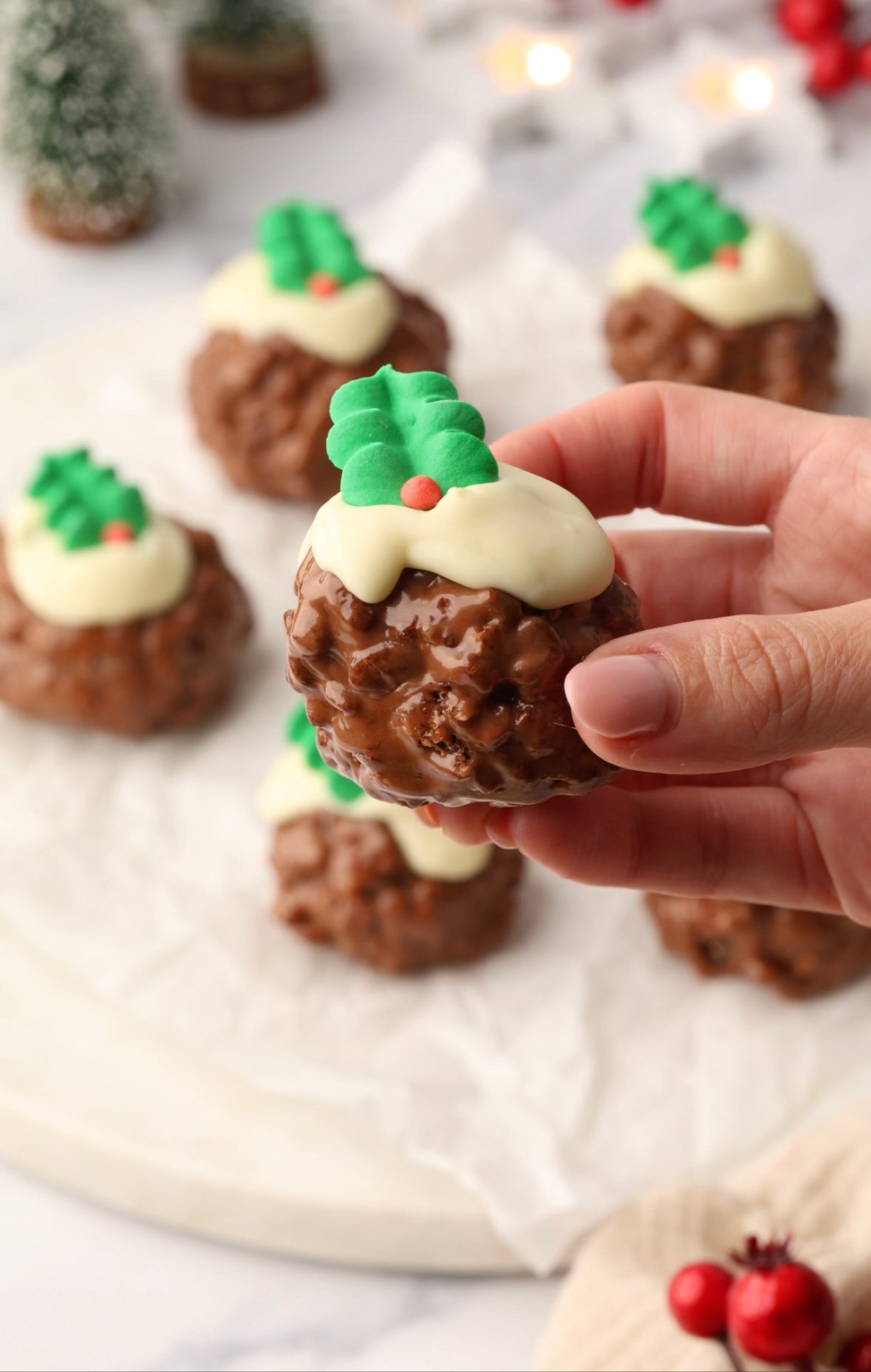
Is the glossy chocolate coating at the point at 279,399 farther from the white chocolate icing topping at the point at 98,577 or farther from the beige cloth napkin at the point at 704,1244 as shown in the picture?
the beige cloth napkin at the point at 704,1244

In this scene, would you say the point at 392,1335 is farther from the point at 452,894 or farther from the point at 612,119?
the point at 612,119

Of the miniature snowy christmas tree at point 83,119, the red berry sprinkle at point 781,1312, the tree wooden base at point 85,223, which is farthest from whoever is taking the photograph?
the tree wooden base at point 85,223

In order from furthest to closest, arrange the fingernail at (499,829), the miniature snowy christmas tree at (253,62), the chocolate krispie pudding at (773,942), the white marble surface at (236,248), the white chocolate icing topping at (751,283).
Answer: the miniature snowy christmas tree at (253,62) → the white chocolate icing topping at (751,283) → the chocolate krispie pudding at (773,942) → the white marble surface at (236,248) → the fingernail at (499,829)

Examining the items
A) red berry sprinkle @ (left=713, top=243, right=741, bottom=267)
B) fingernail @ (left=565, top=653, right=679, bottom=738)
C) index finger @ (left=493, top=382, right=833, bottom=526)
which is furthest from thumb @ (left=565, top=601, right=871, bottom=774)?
red berry sprinkle @ (left=713, top=243, right=741, bottom=267)

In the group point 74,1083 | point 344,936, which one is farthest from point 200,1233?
point 344,936

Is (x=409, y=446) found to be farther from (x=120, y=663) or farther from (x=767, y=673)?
(x=120, y=663)

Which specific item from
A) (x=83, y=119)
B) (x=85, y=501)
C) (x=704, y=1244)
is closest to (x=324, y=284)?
(x=85, y=501)

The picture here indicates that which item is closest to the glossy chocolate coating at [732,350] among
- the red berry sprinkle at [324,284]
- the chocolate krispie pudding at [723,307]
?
the chocolate krispie pudding at [723,307]
